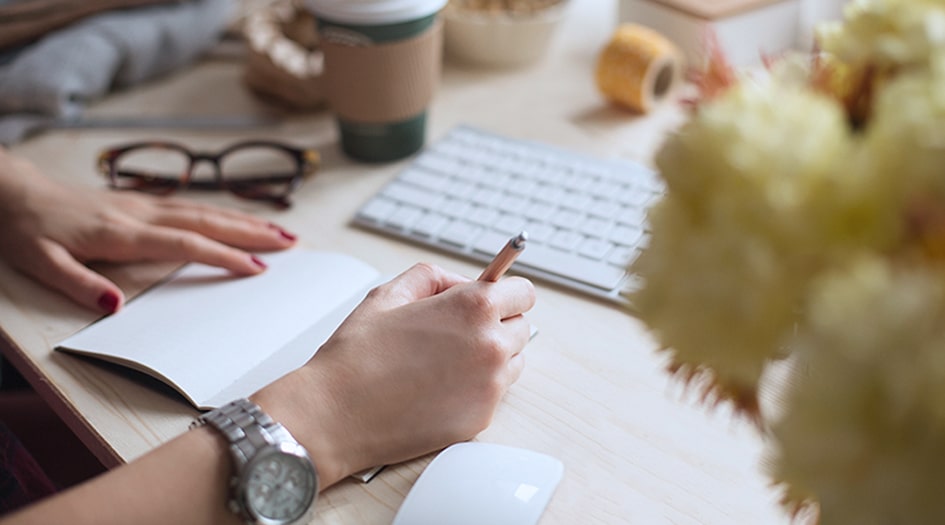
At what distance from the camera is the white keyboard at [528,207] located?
2.48 feet

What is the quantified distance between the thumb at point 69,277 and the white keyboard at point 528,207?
231 millimetres

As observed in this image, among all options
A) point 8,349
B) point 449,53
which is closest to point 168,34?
point 449,53

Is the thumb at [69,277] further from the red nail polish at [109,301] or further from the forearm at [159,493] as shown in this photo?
the forearm at [159,493]

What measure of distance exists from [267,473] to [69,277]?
0.31m

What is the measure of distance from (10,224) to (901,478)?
0.74 m

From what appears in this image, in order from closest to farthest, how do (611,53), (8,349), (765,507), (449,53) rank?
(765,507) → (8,349) → (611,53) → (449,53)

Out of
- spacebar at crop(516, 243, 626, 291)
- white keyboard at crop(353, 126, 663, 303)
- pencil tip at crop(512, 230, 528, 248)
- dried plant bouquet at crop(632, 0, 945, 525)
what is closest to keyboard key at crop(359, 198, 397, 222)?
white keyboard at crop(353, 126, 663, 303)

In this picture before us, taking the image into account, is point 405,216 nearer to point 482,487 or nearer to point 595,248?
point 595,248

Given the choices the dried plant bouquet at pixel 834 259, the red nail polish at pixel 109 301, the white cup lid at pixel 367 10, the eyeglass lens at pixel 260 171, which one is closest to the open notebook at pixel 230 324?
the red nail polish at pixel 109 301

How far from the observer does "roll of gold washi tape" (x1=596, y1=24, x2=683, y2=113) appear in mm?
970

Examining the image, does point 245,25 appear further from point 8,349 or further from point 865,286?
point 865,286

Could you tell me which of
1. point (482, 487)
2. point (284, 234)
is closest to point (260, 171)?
point (284, 234)

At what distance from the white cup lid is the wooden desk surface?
16cm

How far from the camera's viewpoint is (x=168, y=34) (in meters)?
1.08
